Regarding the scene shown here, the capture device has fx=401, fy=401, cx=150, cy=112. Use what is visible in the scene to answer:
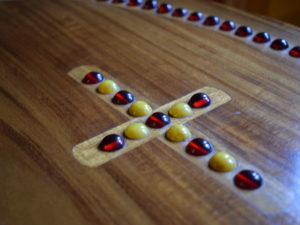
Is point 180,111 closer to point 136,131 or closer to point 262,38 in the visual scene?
point 136,131

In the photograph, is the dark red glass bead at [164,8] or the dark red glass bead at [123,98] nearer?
the dark red glass bead at [123,98]

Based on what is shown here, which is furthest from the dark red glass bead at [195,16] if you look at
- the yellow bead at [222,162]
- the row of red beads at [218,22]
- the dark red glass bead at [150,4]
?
the yellow bead at [222,162]

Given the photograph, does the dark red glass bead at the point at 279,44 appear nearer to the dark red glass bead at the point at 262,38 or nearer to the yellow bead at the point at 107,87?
the dark red glass bead at the point at 262,38

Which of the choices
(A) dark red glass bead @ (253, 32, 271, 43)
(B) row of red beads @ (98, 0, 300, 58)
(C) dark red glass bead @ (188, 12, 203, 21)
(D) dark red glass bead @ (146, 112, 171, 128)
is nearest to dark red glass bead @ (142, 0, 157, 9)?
(B) row of red beads @ (98, 0, 300, 58)

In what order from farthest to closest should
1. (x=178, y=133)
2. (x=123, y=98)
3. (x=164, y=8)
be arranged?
(x=164, y=8)
(x=123, y=98)
(x=178, y=133)

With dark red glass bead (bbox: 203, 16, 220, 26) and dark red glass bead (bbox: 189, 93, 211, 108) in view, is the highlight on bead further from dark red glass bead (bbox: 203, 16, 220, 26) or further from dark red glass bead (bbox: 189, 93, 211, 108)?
dark red glass bead (bbox: 203, 16, 220, 26)

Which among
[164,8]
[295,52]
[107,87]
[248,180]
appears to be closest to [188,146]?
[248,180]
